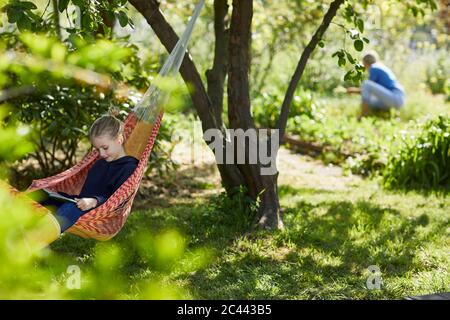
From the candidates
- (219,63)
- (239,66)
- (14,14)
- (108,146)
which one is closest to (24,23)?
(14,14)

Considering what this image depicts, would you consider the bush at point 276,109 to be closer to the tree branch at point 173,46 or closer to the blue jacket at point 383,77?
the blue jacket at point 383,77

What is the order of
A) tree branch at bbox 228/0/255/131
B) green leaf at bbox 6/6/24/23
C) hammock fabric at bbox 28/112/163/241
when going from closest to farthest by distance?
green leaf at bbox 6/6/24/23 → hammock fabric at bbox 28/112/163/241 → tree branch at bbox 228/0/255/131

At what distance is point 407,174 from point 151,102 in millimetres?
2522

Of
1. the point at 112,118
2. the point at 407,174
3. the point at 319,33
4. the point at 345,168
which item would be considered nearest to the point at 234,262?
the point at 112,118

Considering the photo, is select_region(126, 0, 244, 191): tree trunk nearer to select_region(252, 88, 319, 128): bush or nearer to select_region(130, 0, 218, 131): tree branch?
select_region(130, 0, 218, 131): tree branch

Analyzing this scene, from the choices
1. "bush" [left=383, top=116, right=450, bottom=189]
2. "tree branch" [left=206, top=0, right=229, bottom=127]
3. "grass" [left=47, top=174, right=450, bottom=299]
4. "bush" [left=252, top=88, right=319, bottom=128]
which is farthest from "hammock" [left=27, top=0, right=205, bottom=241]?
"bush" [left=252, top=88, right=319, bottom=128]

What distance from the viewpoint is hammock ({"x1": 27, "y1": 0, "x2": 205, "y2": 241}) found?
2689mm

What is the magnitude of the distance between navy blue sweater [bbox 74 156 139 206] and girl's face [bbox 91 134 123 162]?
3 cm

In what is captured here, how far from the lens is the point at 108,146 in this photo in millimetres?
3096

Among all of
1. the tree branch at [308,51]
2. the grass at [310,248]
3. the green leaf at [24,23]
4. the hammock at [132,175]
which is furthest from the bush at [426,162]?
the green leaf at [24,23]

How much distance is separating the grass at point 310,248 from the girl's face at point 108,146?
0.43m

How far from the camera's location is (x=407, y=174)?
191 inches

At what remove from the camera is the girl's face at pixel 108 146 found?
10.1 feet
